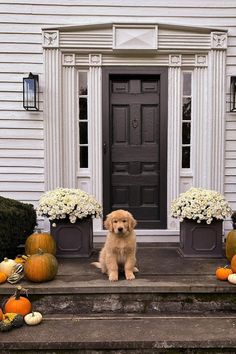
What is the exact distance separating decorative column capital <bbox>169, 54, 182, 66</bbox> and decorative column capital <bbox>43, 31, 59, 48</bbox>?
1540mm

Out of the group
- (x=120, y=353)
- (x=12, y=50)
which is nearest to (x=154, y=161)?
(x=12, y=50)

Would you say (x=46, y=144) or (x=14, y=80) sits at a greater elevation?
(x=14, y=80)

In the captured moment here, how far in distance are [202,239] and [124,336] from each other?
1.73 meters

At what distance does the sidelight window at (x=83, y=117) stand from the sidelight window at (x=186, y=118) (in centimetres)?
136

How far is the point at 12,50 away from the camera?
5141mm

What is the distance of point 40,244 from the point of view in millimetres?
4086

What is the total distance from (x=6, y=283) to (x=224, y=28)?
→ 165 inches

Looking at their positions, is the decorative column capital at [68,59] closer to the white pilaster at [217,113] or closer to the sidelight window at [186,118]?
the sidelight window at [186,118]

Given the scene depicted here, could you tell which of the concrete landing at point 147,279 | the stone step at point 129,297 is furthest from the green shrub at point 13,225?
the stone step at point 129,297

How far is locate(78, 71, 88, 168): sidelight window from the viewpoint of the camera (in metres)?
5.34

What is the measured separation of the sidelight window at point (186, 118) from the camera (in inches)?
211

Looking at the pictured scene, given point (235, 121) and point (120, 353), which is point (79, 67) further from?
point (120, 353)

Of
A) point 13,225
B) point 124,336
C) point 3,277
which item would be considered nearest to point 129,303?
point 124,336

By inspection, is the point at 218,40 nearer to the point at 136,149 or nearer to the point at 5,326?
the point at 136,149
